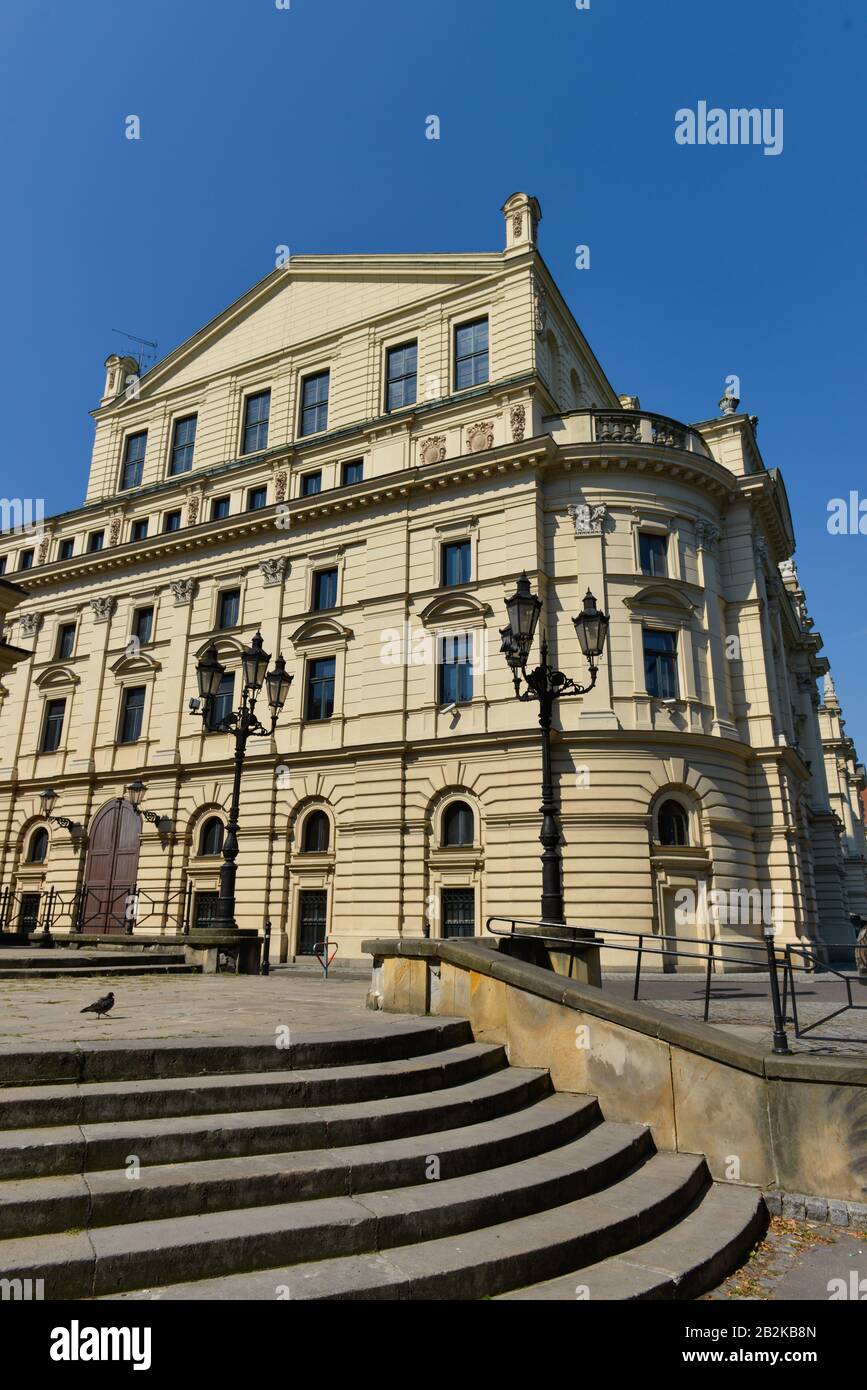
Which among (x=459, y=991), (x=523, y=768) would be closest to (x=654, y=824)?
(x=523, y=768)

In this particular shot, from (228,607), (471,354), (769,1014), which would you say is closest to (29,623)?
(228,607)

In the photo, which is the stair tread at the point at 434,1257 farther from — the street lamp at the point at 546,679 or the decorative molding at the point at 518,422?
the decorative molding at the point at 518,422

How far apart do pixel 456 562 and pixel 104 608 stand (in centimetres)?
1691

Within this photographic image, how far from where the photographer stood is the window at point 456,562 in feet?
87.1

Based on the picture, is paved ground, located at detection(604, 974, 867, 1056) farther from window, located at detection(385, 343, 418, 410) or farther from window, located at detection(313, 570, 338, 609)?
window, located at detection(385, 343, 418, 410)

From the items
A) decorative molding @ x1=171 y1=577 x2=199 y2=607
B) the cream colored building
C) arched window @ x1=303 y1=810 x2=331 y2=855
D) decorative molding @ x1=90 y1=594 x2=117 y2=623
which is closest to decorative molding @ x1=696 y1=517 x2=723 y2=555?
the cream colored building

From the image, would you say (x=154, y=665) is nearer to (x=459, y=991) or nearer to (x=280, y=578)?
(x=280, y=578)

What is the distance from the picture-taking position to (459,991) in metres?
8.38

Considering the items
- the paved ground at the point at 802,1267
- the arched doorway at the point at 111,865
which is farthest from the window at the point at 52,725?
the paved ground at the point at 802,1267

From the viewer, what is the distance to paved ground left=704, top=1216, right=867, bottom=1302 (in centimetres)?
488

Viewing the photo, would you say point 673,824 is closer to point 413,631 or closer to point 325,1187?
point 413,631

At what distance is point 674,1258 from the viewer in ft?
16.1

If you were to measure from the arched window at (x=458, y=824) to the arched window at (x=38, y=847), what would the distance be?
18.3 m

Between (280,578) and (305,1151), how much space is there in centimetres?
2644
